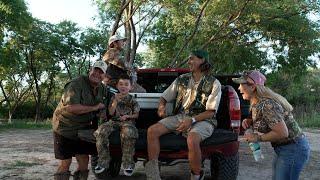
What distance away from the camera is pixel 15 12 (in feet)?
56.5

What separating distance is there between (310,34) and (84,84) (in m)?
17.1

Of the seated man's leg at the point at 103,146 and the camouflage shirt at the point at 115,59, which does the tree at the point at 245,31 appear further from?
the seated man's leg at the point at 103,146

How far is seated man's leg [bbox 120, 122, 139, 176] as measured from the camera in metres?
5.17

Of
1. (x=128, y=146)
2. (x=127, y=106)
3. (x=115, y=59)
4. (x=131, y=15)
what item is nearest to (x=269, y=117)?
(x=128, y=146)

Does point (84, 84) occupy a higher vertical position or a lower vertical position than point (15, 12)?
lower

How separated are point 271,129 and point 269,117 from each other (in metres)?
Result: 0.10

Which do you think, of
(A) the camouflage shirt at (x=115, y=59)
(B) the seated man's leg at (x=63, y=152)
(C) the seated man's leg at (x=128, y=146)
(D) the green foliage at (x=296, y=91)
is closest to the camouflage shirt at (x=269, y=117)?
(C) the seated man's leg at (x=128, y=146)

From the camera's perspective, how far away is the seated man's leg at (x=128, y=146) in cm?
517

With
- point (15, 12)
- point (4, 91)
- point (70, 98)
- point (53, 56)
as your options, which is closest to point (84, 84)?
point (70, 98)

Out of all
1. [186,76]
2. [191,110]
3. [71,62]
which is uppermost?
[71,62]

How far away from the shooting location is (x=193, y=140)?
509cm

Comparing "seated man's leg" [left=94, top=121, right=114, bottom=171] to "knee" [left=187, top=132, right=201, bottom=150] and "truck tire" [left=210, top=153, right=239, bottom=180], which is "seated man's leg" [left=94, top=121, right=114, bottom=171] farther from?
"truck tire" [left=210, top=153, right=239, bottom=180]

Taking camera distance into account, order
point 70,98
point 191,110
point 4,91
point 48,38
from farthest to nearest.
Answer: point 4,91, point 48,38, point 191,110, point 70,98

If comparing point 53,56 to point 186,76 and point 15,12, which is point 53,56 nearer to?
point 15,12
